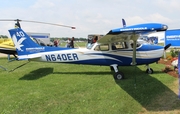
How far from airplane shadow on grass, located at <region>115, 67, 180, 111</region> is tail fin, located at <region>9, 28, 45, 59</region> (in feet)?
16.4

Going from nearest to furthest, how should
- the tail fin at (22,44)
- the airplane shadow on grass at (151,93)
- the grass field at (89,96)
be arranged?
the grass field at (89,96) → the airplane shadow on grass at (151,93) → the tail fin at (22,44)

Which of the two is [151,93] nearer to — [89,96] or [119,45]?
[89,96]

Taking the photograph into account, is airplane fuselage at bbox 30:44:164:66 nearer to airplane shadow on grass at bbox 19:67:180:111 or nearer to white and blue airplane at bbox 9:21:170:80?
white and blue airplane at bbox 9:21:170:80

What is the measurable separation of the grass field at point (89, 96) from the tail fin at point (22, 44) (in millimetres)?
1663

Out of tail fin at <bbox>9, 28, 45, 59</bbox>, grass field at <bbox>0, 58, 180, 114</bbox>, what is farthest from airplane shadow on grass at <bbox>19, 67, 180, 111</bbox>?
tail fin at <bbox>9, 28, 45, 59</bbox>

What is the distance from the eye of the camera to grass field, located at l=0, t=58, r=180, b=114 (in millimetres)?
5398

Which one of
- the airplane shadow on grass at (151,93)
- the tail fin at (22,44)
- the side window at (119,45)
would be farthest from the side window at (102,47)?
the tail fin at (22,44)

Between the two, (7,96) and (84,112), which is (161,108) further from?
(7,96)

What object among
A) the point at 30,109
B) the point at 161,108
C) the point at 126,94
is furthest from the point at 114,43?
the point at 30,109

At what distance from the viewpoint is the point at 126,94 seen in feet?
21.3

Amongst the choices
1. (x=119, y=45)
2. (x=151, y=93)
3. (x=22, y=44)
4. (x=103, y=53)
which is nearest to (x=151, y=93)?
(x=151, y=93)

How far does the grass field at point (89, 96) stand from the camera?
540cm

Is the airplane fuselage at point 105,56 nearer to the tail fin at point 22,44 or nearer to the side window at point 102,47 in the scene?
the side window at point 102,47

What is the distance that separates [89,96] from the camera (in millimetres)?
6449
